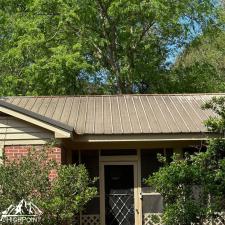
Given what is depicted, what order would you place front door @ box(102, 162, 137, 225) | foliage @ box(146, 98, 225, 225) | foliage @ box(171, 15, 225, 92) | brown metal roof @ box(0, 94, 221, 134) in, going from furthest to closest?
foliage @ box(171, 15, 225, 92), front door @ box(102, 162, 137, 225), brown metal roof @ box(0, 94, 221, 134), foliage @ box(146, 98, 225, 225)

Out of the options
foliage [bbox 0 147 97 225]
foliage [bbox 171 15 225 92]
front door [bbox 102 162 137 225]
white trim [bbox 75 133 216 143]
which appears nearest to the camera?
foliage [bbox 0 147 97 225]

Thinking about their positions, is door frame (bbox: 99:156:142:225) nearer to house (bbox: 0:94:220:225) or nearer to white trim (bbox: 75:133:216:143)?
house (bbox: 0:94:220:225)

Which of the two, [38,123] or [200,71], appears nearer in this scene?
[38,123]

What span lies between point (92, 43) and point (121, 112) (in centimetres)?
984

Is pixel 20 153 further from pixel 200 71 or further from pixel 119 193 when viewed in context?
pixel 200 71

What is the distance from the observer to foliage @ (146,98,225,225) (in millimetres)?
8555

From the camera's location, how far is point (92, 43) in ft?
74.0

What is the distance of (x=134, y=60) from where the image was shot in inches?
926

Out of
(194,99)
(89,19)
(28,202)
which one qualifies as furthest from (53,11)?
(28,202)

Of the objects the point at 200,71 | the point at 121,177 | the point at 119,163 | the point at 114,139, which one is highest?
the point at 200,71

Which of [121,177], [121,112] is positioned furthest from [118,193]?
[121,112]

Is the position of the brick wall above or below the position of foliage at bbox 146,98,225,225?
above

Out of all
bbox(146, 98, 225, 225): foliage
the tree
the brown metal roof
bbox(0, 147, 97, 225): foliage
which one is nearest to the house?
the brown metal roof

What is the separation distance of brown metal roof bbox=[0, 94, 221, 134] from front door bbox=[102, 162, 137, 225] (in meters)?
1.17
